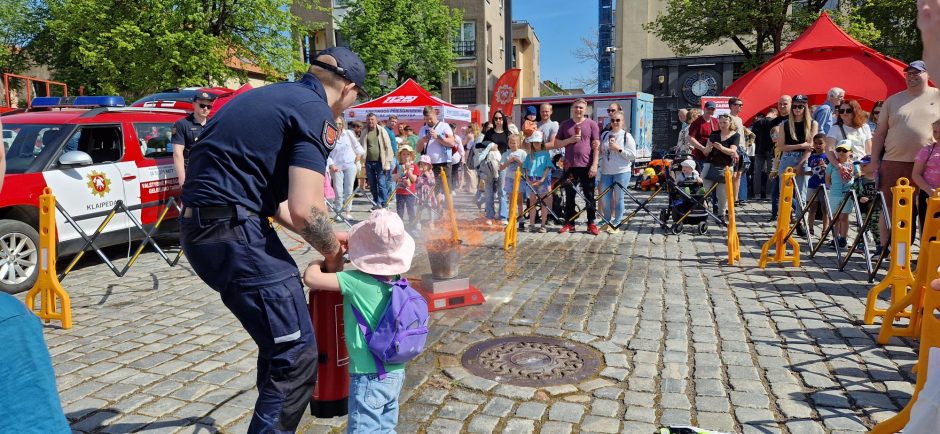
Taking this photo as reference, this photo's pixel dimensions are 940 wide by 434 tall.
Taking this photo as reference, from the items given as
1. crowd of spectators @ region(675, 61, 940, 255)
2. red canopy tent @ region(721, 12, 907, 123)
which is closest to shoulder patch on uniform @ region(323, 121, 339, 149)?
crowd of spectators @ region(675, 61, 940, 255)

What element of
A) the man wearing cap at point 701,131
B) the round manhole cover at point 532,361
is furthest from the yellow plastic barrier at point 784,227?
the round manhole cover at point 532,361

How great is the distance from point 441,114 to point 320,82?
691 inches

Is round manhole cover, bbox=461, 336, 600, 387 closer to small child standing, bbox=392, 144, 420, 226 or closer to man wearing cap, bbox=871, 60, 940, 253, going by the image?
man wearing cap, bbox=871, 60, 940, 253

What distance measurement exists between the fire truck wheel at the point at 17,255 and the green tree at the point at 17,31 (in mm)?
27950

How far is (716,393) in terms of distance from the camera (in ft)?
12.3

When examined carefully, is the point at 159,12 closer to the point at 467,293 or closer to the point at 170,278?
the point at 170,278

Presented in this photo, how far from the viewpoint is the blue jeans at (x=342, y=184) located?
36.7 feet

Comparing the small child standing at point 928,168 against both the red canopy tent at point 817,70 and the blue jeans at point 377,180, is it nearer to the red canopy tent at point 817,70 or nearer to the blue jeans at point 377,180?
the red canopy tent at point 817,70

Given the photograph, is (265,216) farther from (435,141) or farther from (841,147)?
(435,141)

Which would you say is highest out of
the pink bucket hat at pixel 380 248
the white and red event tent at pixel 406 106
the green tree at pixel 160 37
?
the green tree at pixel 160 37

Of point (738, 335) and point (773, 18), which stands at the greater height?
point (773, 18)

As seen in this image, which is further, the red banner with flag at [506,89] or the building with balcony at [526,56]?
the building with balcony at [526,56]

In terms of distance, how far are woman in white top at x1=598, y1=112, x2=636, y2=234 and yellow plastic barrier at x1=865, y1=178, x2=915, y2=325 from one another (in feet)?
15.4

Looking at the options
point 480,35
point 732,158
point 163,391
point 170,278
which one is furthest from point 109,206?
point 480,35
